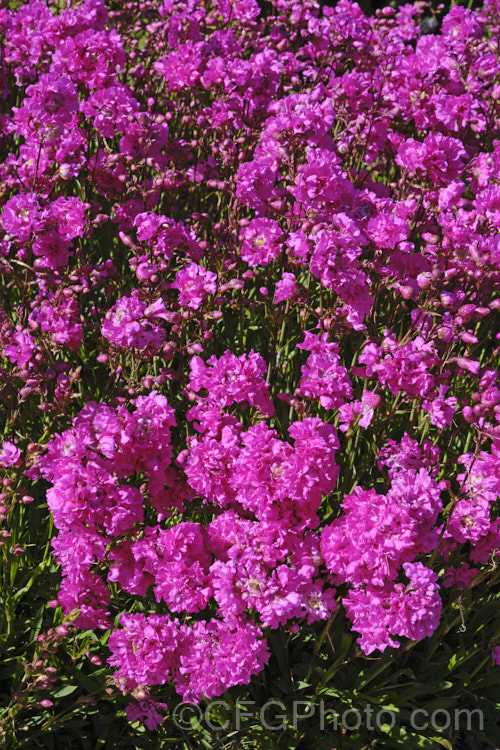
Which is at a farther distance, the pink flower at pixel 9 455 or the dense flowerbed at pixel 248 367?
the pink flower at pixel 9 455

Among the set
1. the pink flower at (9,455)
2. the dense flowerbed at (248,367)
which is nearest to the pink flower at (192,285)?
the dense flowerbed at (248,367)

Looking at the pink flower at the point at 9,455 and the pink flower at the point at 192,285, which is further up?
the pink flower at the point at 192,285

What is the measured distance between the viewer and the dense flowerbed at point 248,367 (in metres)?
2.41

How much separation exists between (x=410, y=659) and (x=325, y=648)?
1.42 ft

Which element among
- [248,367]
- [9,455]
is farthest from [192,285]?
[9,455]

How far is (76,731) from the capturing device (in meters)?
2.82

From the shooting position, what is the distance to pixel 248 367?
2.66m

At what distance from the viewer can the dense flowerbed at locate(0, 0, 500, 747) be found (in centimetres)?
241

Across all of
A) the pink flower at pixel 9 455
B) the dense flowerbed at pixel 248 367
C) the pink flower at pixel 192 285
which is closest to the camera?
the dense flowerbed at pixel 248 367

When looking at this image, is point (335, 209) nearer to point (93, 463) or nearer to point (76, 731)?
point (93, 463)

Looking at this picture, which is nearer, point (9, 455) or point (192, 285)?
point (9, 455)

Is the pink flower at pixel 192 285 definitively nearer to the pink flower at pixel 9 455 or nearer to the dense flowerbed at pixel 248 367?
the dense flowerbed at pixel 248 367

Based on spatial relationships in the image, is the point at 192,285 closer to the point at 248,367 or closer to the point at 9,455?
the point at 248,367

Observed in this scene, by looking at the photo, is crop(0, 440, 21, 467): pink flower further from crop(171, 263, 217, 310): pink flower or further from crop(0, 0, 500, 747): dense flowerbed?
crop(171, 263, 217, 310): pink flower
